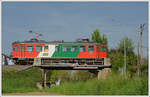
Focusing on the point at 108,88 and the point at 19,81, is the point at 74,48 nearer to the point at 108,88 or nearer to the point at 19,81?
the point at 19,81

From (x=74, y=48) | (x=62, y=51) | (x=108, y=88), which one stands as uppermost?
(x=74, y=48)

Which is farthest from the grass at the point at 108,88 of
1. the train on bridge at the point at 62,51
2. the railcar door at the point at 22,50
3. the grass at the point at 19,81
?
the railcar door at the point at 22,50

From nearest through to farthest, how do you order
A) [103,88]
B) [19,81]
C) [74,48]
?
[103,88] < [19,81] < [74,48]

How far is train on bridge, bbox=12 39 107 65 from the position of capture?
20891 mm

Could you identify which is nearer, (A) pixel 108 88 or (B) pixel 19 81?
(A) pixel 108 88

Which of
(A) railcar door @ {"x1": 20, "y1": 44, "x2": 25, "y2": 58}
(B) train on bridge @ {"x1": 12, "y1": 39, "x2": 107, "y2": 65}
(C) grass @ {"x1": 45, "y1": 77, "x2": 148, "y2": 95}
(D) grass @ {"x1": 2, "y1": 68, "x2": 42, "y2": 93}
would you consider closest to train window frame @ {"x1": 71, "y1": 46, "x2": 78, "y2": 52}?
(B) train on bridge @ {"x1": 12, "y1": 39, "x2": 107, "y2": 65}

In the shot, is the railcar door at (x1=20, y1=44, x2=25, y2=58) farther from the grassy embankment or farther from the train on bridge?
the grassy embankment

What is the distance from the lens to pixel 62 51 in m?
21.0

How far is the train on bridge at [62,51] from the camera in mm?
20891

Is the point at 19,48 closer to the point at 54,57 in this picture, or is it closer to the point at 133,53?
the point at 54,57

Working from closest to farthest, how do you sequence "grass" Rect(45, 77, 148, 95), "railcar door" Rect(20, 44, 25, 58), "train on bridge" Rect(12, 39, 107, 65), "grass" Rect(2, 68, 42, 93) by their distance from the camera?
"grass" Rect(45, 77, 148, 95) < "grass" Rect(2, 68, 42, 93) < "train on bridge" Rect(12, 39, 107, 65) < "railcar door" Rect(20, 44, 25, 58)

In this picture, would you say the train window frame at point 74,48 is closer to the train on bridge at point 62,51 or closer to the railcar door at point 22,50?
the train on bridge at point 62,51

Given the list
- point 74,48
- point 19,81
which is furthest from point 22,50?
point 19,81

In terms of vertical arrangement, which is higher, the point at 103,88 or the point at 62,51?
the point at 62,51
